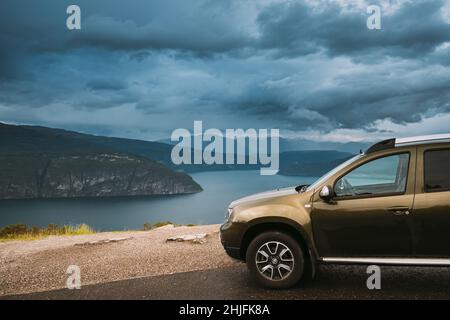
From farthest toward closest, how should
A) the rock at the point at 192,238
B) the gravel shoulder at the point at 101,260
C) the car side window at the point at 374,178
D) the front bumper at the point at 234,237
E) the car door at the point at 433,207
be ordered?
the rock at the point at 192,238 → the gravel shoulder at the point at 101,260 → the front bumper at the point at 234,237 → the car side window at the point at 374,178 → the car door at the point at 433,207

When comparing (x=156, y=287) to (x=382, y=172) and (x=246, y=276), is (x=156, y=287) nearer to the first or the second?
(x=246, y=276)

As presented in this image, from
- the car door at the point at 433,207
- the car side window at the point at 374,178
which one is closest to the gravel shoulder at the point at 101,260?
the car side window at the point at 374,178

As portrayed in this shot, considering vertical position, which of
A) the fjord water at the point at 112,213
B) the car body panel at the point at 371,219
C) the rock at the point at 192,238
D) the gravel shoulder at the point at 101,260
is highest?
the car body panel at the point at 371,219

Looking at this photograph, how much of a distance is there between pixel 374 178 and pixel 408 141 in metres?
0.67

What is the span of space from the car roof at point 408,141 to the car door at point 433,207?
0.45 feet

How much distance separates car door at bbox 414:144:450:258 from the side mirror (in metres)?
1.02

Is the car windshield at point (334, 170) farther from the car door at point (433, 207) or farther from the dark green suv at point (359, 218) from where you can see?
the car door at point (433, 207)

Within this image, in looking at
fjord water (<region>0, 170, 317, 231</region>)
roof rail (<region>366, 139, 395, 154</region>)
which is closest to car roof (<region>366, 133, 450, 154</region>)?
roof rail (<region>366, 139, 395, 154</region>)

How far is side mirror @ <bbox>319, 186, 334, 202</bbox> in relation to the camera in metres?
6.12

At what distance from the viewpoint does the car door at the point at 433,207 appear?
229 inches

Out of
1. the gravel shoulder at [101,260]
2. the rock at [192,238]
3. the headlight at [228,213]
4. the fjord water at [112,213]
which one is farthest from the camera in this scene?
the fjord water at [112,213]

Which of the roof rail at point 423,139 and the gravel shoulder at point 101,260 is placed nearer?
the roof rail at point 423,139

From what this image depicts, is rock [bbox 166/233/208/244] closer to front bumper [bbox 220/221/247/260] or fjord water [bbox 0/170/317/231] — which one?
front bumper [bbox 220/221/247/260]

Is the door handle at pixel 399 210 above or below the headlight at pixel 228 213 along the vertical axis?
above
